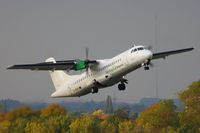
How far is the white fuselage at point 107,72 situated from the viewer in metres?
54.5

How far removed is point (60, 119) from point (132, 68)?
30.0m

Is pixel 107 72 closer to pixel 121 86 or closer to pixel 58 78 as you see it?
pixel 121 86


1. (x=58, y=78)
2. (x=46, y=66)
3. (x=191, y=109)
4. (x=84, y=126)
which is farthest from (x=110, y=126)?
(x=46, y=66)

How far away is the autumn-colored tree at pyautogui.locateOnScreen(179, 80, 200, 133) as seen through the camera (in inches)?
3350

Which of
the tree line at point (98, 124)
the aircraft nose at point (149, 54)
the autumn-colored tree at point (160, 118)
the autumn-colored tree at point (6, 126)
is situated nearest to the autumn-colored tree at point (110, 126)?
the tree line at point (98, 124)

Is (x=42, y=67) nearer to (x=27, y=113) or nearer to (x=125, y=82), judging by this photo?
(x=125, y=82)

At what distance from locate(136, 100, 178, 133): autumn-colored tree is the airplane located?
75.5ft

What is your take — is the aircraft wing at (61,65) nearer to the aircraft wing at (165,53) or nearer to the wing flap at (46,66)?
the wing flap at (46,66)

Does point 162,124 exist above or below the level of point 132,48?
below

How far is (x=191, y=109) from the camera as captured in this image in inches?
3585

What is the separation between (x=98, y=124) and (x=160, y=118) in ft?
28.4

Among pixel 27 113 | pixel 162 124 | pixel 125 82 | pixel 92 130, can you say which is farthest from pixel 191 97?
pixel 125 82

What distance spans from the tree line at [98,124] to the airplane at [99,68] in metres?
15.9

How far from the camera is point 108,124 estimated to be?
89.1 m
